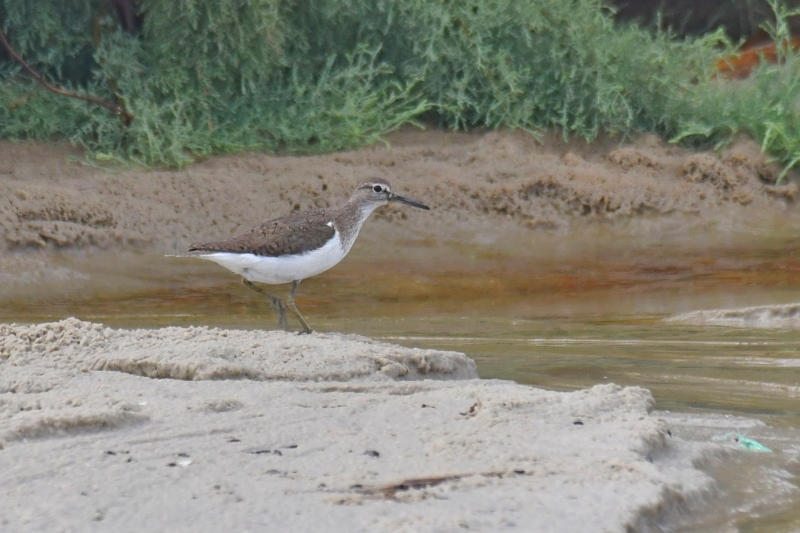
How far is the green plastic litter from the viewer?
4.22m

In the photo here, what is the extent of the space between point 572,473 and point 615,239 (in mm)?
6344

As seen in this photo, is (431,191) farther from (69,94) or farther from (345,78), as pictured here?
(69,94)

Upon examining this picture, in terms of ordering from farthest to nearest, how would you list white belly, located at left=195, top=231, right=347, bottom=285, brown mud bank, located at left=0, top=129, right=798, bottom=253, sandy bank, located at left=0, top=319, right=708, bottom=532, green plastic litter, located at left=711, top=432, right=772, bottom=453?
brown mud bank, located at left=0, top=129, right=798, bottom=253 → white belly, located at left=195, top=231, right=347, bottom=285 → green plastic litter, located at left=711, top=432, right=772, bottom=453 → sandy bank, located at left=0, top=319, right=708, bottom=532

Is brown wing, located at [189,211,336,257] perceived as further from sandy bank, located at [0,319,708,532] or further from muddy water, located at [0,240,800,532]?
sandy bank, located at [0,319,708,532]

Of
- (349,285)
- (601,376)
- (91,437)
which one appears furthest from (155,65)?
(91,437)

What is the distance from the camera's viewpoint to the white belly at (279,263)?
22.6ft

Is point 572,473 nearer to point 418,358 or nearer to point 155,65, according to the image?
point 418,358

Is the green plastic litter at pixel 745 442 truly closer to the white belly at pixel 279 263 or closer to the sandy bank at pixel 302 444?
the sandy bank at pixel 302 444

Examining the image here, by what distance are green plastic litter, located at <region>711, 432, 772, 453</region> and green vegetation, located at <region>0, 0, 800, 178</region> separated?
622cm

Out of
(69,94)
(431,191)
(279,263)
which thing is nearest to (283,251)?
(279,263)

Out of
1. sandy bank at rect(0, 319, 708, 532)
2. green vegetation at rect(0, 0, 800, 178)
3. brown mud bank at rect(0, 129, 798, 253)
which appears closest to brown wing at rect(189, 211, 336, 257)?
sandy bank at rect(0, 319, 708, 532)

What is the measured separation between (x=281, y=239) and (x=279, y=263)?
0.15 meters

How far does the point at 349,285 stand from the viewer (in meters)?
8.68

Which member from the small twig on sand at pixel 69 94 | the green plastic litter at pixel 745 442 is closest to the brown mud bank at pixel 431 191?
the small twig on sand at pixel 69 94
